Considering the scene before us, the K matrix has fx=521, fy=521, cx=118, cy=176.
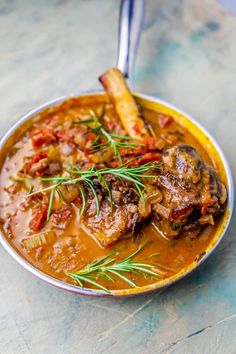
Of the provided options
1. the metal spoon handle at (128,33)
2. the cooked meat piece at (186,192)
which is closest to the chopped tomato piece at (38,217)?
the cooked meat piece at (186,192)

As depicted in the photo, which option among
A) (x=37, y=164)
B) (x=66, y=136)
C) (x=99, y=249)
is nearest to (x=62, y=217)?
(x=99, y=249)

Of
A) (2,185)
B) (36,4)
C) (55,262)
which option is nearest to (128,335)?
(55,262)

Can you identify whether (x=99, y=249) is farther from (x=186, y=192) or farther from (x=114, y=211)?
(x=186, y=192)

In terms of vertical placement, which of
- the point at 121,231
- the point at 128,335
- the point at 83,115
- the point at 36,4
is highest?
the point at 36,4

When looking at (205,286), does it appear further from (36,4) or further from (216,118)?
(36,4)

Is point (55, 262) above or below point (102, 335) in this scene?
above

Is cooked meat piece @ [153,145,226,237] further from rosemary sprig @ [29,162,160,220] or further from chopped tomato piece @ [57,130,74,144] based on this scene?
chopped tomato piece @ [57,130,74,144]
